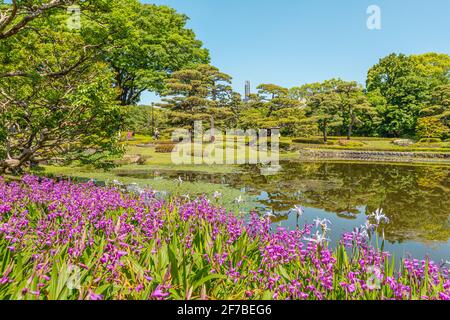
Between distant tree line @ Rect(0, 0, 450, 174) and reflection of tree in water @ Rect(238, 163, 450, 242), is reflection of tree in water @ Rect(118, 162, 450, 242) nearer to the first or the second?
reflection of tree in water @ Rect(238, 163, 450, 242)

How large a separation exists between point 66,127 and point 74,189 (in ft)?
16.4

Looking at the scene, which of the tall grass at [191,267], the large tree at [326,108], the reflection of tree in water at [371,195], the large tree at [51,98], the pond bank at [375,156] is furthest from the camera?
the large tree at [326,108]

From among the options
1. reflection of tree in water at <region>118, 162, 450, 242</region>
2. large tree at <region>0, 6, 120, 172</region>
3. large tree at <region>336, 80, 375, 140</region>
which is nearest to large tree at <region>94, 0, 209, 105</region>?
large tree at <region>0, 6, 120, 172</region>

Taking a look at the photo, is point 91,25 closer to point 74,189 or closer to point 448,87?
point 74,189

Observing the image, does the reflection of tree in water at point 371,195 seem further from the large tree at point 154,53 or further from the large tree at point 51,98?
the large tree at point 154,53

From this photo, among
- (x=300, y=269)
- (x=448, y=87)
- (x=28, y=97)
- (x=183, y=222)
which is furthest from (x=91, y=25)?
(x=448, y=87)

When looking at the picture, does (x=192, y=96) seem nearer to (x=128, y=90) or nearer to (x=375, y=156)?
(x=128, y=90)

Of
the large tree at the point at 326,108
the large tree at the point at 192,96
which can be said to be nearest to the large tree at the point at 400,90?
the large tree at the point at 326,108

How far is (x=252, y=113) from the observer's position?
1454 inches

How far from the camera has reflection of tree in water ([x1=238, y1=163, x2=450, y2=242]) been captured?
841cm

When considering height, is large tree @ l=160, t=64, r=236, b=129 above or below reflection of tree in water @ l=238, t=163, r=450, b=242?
above

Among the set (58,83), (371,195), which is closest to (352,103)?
(371,195)

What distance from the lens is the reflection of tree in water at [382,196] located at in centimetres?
841

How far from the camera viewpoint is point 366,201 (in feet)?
38.1
